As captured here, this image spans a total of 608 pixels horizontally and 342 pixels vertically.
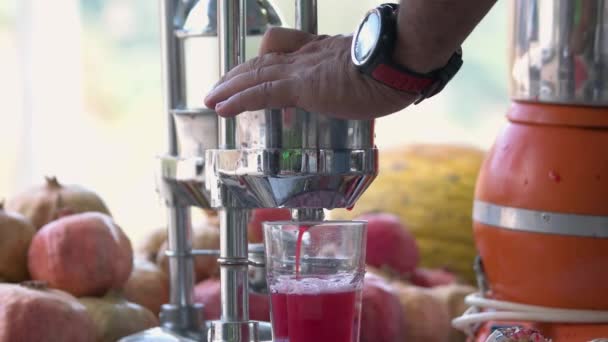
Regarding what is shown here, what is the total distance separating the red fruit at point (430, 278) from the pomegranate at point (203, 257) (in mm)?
→ 263

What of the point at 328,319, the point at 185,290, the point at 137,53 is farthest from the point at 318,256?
the point at 137,53

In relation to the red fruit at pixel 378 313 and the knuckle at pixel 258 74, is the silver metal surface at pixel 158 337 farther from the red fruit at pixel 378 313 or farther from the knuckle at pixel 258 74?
the knuckle at pixel 258 74

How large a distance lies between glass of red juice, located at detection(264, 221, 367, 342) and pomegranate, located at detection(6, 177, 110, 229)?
414mm

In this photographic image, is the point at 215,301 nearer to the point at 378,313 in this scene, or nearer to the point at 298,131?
the point at 378,313

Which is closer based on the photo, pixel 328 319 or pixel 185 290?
pixel 328 319

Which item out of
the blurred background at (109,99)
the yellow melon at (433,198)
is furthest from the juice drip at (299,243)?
the blurred background at (109,99)

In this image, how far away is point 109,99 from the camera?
264cm

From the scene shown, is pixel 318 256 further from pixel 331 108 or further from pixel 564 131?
A: pixel 564 131

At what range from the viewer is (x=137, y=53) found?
8.61 feet

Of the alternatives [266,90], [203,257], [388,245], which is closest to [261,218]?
[203,257]

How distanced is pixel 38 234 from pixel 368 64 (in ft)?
1.46

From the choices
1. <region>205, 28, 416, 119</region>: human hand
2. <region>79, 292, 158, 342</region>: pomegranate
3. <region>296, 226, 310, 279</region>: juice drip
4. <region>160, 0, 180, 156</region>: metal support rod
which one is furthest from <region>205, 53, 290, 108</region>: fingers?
<region>79, 292, 158, 342</region>: pomegranate

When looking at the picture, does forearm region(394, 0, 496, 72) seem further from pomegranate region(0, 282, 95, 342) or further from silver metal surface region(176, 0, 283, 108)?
pomegranate region(0, 282, 95, 342)

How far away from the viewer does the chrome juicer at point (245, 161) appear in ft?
2.14
